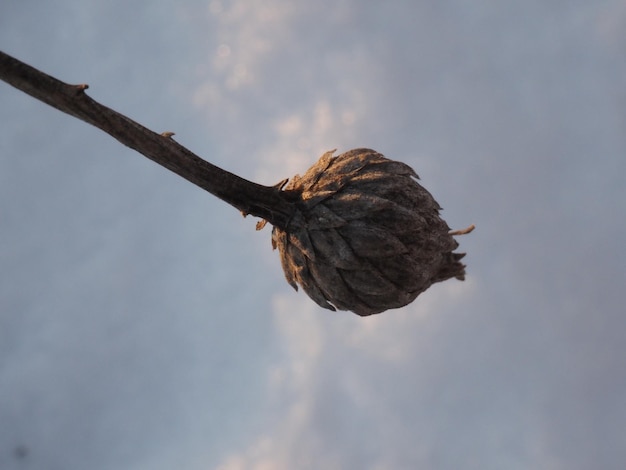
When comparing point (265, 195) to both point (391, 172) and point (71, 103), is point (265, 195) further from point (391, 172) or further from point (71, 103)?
point (71, 103)

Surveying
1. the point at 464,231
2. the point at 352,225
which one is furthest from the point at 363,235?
the point at 464,231

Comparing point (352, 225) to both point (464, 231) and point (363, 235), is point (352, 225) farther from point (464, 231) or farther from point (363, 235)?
point (464, 231)

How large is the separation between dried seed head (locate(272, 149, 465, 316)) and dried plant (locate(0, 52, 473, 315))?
0.01 meters

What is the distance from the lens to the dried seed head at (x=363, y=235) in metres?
7.82

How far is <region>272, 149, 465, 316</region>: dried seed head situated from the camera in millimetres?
7824

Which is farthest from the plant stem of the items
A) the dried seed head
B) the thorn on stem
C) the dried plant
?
the thorn on stem

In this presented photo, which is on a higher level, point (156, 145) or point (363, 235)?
point (156, 145)

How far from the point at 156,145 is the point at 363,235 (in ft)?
9.81

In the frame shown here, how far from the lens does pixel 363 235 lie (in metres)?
7.77

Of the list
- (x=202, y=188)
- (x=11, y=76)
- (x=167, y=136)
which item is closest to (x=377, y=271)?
(x=202, y=188)

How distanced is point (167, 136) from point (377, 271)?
3384 millimetres

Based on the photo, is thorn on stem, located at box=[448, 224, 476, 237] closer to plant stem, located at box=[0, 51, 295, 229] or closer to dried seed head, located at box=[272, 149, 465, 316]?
dried seed head, located at box=[272, 149, 465, 316]

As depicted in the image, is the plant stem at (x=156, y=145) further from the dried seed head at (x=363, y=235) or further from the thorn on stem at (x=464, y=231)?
the thorn on stem at (x=464, y=231)

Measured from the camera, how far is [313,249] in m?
8.07
